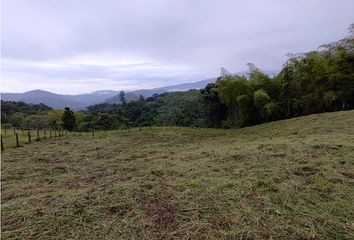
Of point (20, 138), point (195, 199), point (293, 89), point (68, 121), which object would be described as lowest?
point (68, 121)

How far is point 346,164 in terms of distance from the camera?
146 inches

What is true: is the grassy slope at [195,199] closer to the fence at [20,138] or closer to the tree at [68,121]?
the fence at [20,138]

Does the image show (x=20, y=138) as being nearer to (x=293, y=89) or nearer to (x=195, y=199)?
(x=195, y=199)

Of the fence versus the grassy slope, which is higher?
the grassy slope

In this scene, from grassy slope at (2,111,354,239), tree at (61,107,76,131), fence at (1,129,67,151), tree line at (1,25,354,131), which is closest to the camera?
grassy slope at (2,111,354,239)

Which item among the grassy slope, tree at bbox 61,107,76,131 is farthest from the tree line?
tree at bbox 61,107,76,131

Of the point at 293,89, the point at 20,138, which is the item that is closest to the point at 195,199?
the point at 20,138

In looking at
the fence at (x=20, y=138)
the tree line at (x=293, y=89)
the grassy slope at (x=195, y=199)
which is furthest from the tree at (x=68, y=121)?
the grassy slope at (x=195, y=199)

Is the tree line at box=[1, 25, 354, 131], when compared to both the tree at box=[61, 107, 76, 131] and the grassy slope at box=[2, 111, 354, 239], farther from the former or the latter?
the tree at box=[61, 107, 76, 131]

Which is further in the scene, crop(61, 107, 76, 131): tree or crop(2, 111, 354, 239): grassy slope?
crop(61, 107, 76, 131): tree

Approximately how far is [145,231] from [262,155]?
2995 millimetres

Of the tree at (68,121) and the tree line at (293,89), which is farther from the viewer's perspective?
the tree at (68,121)

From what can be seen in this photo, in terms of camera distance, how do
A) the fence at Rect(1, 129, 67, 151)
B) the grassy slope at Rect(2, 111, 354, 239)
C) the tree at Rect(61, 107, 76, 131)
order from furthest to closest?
the tree at Rect(61, 107, 76, 131) < the fence at Rect(1, 129, 67, 151) < the grassy slope at Rect(2, 111, 354, 239)

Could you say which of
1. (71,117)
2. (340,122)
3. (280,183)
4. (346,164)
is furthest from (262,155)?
(71,117)
